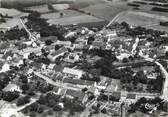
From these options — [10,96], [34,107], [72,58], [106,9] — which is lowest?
[34,107]

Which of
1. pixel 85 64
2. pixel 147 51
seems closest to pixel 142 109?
pixel 85 64

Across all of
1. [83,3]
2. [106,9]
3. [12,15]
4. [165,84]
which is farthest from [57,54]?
[83,3]

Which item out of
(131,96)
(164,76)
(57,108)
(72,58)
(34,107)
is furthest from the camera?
(72,58)

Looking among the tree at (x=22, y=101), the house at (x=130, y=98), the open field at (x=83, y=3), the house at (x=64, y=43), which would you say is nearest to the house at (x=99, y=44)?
the house at (x=64, y=43)

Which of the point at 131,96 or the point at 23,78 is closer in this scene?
the point at 131,96

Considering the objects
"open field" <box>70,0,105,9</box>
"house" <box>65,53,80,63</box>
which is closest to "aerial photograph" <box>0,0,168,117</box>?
"house" <box>65,53,80,63</box>

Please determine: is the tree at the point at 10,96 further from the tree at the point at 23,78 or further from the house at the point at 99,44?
the house at the point at 99,44

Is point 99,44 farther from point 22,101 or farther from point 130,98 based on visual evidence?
point 22,101

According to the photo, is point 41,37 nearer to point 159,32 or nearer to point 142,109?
point 159,32

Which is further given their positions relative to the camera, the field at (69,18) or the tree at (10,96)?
the field at (69,18)
